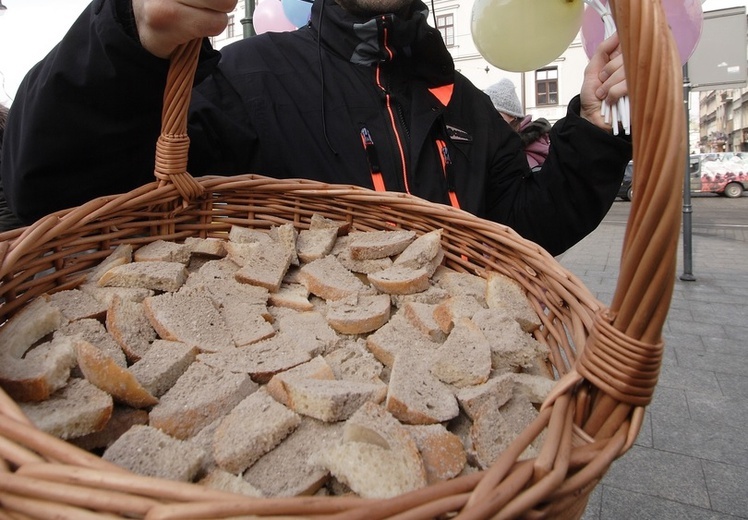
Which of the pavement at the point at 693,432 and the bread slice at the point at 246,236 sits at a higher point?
the bread slice at the point at 246,236

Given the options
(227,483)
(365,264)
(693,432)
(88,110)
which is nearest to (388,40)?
(365,264)

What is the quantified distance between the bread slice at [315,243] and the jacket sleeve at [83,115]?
0.43 meters

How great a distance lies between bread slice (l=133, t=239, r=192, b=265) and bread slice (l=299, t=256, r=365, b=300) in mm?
276

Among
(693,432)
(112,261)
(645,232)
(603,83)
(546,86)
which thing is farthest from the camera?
(546,86)

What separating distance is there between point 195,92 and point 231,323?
2.69ft

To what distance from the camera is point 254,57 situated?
1585mm

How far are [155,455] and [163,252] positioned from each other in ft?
1.91

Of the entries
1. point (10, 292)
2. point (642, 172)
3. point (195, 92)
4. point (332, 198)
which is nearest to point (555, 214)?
point (332, 198)

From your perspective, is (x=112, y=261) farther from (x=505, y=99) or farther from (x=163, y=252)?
(x=505, y=99)

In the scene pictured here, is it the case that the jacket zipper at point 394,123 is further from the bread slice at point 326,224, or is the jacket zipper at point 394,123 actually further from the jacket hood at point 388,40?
the bread slice at point 326,224

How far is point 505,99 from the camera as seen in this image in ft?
14.1

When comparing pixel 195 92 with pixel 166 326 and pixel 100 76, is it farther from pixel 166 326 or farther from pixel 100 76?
pixel 166 326

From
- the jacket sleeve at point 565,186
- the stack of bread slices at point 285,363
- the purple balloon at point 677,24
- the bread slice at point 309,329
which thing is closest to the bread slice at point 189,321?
the stack of bread slices at point 285,363

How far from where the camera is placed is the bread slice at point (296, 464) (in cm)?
65
